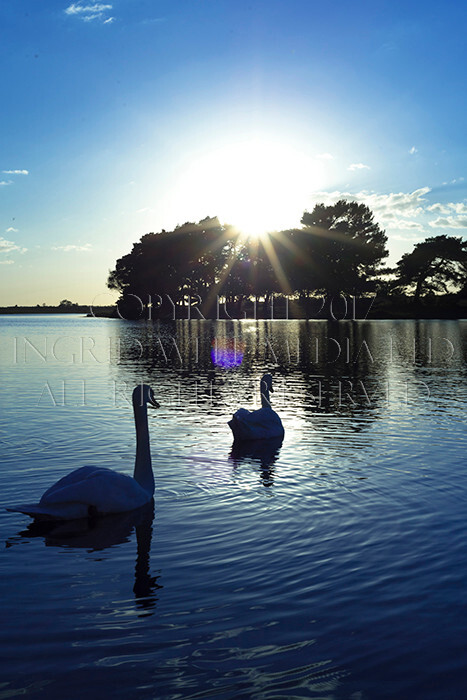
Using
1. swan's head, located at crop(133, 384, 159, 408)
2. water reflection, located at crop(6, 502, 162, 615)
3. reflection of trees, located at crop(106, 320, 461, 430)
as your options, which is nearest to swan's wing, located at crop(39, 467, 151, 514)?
water reflection, located at crop(6, 502, 162, 615)

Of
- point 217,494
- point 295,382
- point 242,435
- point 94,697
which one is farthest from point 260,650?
point 295,382

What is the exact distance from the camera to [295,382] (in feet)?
93.2

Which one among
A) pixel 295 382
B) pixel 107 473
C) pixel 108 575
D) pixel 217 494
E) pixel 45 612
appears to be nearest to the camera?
pixel 45 612

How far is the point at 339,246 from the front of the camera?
118 metres

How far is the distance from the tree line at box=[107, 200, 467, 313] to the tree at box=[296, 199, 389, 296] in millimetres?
184

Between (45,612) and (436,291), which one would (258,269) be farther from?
(45,612)

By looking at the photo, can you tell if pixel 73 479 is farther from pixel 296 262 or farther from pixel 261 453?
pixel 296 262

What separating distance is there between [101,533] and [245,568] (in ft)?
7.79

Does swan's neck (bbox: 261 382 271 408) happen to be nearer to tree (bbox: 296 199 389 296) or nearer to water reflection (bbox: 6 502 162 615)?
water reflection (bbox: 6 502 162 615)

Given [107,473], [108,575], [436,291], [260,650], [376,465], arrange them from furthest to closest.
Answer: [436,291]
[376,465]
[107,473]
[108,575]
[260,650]

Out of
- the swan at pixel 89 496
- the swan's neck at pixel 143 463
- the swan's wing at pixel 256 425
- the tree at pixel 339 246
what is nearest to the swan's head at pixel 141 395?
the swan's neck at pixel 143 463

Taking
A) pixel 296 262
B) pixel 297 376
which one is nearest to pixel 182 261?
pixel 296 262

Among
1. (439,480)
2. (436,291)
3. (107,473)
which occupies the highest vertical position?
(436,291)

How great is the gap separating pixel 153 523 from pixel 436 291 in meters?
126
